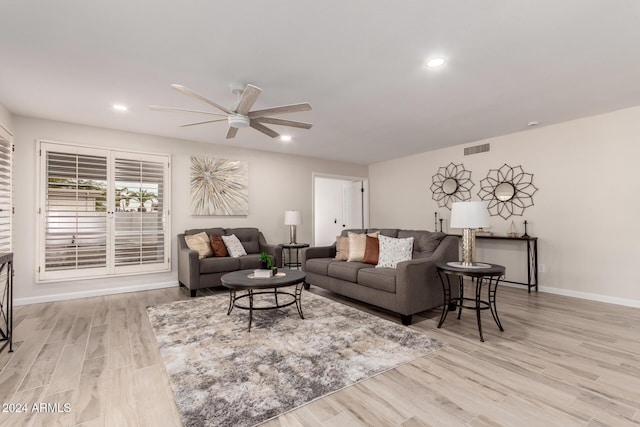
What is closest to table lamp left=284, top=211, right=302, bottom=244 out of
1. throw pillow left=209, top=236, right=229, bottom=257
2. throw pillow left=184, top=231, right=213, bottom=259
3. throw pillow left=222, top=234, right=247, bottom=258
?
throw pillow left=222, top=234, right=247, bottom=258

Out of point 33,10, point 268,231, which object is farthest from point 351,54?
point 268,231

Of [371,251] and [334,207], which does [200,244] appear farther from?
[334,207]

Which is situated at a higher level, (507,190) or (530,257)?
(507,190)

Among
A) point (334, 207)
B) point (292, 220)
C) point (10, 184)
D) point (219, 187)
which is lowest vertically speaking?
point (292, 220)

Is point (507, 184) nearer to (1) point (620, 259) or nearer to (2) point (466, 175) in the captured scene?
(2) point (466, 175)

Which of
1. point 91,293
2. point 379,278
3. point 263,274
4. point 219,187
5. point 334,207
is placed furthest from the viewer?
point 334,207

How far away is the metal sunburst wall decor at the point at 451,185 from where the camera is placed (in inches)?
212

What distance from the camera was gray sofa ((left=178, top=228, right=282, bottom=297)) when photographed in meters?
4.18

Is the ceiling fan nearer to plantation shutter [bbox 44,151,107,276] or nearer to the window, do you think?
the window

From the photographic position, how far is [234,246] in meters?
4.83

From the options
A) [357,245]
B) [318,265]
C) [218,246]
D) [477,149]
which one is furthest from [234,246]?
[477,149]

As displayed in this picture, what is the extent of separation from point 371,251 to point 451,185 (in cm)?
254

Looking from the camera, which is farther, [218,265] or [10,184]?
[218,265]

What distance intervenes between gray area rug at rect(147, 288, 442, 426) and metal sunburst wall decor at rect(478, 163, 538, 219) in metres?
3.14
